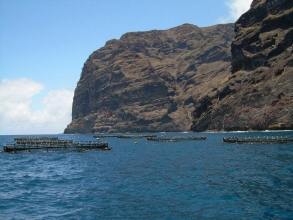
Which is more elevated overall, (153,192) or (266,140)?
(266,140)

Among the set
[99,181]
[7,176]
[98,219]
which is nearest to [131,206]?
[98,219]

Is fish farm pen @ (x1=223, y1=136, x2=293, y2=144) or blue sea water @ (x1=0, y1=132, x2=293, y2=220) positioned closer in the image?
blue sea water @ (x1=0, y1=132, x2=293, y2=220)

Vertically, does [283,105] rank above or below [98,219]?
above

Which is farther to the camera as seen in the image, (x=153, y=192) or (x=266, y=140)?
(x=266, y=140)

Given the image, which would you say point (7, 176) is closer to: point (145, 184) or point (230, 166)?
point (145, 184)

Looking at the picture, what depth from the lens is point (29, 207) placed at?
1612 inches

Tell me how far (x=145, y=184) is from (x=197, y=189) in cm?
748

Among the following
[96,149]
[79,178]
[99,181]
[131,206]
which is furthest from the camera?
[96,149]

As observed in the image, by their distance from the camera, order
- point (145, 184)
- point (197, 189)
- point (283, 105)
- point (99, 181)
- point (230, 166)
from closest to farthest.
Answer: point (197, 189) → point (145, 184) → point (99, 181) → point (230, 166) → point (283, 105)

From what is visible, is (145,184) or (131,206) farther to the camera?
(145,184)

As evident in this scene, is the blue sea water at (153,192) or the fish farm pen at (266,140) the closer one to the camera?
the blue sea water at (153,192)

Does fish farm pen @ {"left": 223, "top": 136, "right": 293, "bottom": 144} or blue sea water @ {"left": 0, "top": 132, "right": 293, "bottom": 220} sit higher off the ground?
fish farm pen @ {"left": 223, "top": 136, "right": 293, "bottom": 144}

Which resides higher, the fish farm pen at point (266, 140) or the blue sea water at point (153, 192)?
the fish farm pen at point (266, 140)

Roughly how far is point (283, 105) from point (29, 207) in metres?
171
